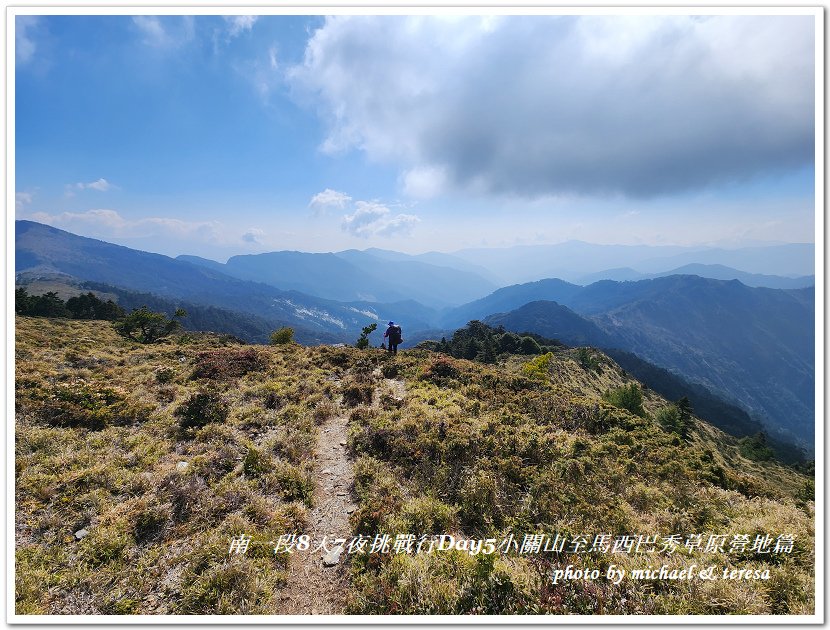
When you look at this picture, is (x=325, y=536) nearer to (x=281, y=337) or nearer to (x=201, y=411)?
(x=201, y=411)

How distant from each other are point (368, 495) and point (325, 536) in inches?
52.9

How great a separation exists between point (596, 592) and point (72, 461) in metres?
12.5

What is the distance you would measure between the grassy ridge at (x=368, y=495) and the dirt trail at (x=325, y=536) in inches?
10.3

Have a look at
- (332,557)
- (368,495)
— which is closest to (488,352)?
(368,495)

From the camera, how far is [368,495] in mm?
8055

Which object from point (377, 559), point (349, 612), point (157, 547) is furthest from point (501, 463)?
point (157, 547)

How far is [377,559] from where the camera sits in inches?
247

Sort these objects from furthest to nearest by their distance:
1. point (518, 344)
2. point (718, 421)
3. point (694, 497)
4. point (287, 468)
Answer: point (718, 421) < point (518, 344) < point (287, 468) < point (694, 497)

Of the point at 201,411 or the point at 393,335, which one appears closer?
the point at 201,411

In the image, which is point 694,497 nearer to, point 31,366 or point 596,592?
point 596,592

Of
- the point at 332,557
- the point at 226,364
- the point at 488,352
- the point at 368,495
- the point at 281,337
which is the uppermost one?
the point at 281,337

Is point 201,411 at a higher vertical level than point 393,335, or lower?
lower

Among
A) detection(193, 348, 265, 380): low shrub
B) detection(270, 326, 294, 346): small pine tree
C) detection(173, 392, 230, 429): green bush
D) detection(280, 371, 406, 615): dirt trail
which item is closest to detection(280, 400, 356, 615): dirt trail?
detection(280, 371, 406, 615): dirt trail

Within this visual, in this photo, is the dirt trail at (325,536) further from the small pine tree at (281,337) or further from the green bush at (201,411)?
the small pine tree at (281,337)
